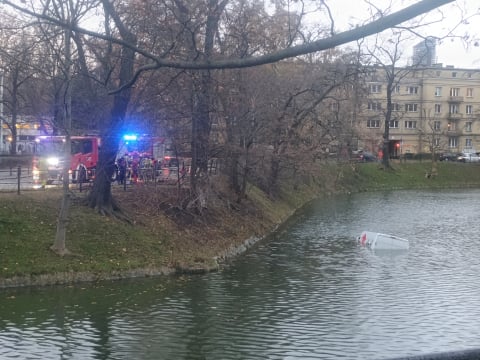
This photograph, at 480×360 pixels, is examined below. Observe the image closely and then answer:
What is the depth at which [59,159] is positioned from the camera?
95.2 ft

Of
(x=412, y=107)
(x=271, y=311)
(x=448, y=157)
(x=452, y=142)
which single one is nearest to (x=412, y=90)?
(x=412, y=107)

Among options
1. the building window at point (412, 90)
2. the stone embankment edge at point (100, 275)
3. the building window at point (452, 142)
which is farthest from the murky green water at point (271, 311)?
the building window at point (412, 90)

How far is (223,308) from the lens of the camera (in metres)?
16.1

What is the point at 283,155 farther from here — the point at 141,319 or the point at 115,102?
the point at 141,319

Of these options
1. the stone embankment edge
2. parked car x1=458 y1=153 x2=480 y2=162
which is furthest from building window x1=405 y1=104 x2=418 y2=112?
the stone embankment edge

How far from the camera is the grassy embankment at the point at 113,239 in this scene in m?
18.1

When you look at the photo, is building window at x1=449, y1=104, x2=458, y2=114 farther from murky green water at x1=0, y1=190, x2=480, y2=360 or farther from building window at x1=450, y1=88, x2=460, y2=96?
murky green water at x1=0, y1=190, x2=480, y2=360

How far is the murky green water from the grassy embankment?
2.47 feet

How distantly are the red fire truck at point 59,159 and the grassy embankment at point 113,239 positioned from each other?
3619 mm

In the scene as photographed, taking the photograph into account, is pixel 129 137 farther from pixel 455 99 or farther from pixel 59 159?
pixel 455 99

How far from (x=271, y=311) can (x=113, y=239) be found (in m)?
7.16

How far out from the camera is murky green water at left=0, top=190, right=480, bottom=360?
41.8 feet

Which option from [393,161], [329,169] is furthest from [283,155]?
[393,161]

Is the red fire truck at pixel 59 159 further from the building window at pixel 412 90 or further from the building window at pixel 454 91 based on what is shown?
the building window at pixel 454 91
